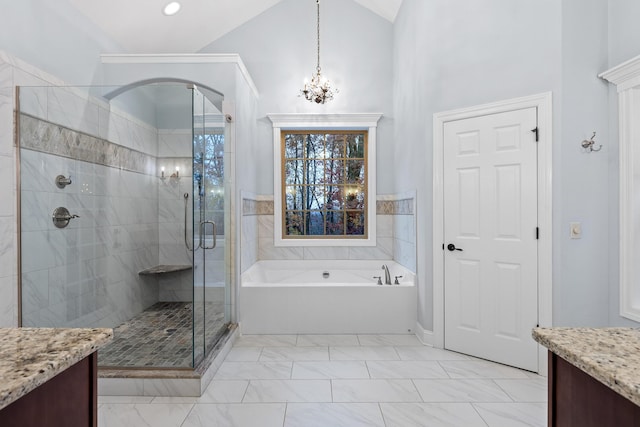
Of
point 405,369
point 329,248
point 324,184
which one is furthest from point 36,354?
point 324,184

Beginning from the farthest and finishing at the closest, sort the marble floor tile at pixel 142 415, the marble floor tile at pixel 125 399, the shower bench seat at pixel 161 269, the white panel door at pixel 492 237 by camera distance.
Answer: the shower bench seat at pixel 161 269
the white panel door at pixel 492 237
the marble floor tile at pixel 125 399
the marble floor tile at pixel 142 415

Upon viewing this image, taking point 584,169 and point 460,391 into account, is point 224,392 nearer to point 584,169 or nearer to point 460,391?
point 460,391

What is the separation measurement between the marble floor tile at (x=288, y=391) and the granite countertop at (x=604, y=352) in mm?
1722

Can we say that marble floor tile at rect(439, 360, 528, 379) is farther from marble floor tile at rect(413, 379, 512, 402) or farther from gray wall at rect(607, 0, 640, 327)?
gray wall at rect(607, 0, 640, 327)

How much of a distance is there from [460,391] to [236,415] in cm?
146


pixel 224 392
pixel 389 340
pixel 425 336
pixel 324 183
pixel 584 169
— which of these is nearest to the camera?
pixel 224 392

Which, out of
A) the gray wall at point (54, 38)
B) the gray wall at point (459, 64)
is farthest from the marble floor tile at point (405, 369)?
the gray wall at point (54, 38)

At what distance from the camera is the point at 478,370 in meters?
2.85

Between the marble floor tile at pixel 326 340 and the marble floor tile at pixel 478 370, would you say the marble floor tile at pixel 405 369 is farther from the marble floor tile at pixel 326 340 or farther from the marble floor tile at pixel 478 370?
the marble floor tile at pixel 326 340

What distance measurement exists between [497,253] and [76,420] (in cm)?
287

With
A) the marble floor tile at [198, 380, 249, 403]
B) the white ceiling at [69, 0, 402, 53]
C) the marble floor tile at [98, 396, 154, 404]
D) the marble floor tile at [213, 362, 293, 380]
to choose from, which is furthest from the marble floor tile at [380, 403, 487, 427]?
the white ceiling at [69, 0, 402, 53]

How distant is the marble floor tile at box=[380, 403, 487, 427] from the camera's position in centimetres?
214

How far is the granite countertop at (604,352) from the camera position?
767mm

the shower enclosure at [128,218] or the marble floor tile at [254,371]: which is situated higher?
the shower enclosure at [128,218]
